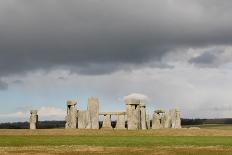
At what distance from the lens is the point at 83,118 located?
48.1 metres

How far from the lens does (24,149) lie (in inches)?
981

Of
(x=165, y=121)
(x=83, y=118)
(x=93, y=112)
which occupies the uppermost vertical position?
(x=93, y=112)

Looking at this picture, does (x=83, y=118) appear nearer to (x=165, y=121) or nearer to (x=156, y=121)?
(x=156, y=121)

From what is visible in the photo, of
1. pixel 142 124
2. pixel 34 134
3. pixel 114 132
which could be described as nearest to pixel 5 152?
pixel 34 134

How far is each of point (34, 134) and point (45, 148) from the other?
13.7 metres

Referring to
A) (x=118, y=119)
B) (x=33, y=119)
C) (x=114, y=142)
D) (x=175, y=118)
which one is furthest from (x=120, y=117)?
(x=114, y=142)

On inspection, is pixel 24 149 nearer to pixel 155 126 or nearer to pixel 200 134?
pixel 200 134

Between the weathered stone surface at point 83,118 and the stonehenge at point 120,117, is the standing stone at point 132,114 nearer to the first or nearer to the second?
the stonehenge at point 120,117

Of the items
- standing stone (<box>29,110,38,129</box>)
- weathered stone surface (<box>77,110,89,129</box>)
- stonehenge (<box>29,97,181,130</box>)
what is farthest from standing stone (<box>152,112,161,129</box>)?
standing stone (<box>29,110,38,129</box>)

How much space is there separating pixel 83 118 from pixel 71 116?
3.99 feet

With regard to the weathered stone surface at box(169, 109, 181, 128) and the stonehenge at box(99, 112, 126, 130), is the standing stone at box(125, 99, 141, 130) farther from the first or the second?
the weathered stone surface at box(169, 109, 181, 128)

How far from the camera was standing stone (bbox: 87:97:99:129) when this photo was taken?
4662 cm

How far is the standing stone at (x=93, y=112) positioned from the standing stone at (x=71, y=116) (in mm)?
1767

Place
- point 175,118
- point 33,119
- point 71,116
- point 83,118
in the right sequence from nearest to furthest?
1. point 83,118
2. point 71,116
3. point 33,119
4. point 175,118
